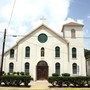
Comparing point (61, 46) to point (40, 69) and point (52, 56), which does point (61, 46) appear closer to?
point (52, 56)

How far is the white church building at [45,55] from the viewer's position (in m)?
47.1

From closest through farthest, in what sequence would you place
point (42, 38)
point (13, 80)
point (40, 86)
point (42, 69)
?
point (13, 80) < point (40, 86) < point (42, 69) < point (42, 38)

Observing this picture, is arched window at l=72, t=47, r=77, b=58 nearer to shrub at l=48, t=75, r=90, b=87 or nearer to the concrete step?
the concrete step

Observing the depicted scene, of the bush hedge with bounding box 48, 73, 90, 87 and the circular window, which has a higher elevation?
the circular window

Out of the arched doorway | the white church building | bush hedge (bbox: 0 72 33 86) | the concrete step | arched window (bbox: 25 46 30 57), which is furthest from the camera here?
arched window (bbox: 25 46 30 57)

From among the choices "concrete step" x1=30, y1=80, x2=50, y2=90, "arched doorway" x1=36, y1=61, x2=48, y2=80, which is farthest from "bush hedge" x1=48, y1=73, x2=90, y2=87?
"arched doorway" x1=36, y1=61, x2=48, y2=80

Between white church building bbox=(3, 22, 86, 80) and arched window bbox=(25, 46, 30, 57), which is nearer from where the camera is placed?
white church building bbox=(3, 22, 86, 80)

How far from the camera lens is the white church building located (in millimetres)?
47125

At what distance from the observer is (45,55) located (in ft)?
156

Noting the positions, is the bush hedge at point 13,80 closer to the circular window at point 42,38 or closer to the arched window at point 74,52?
the circular window at point 42,38

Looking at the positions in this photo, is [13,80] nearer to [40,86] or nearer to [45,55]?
[40,86]

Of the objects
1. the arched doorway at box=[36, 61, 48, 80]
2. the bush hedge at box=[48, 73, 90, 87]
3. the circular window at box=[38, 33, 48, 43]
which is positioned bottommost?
the bush hedge at box=[48, 73, 90, 87]

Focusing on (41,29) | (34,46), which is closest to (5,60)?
(34,46)

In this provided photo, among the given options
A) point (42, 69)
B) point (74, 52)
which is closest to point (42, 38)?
point (42, 69)
